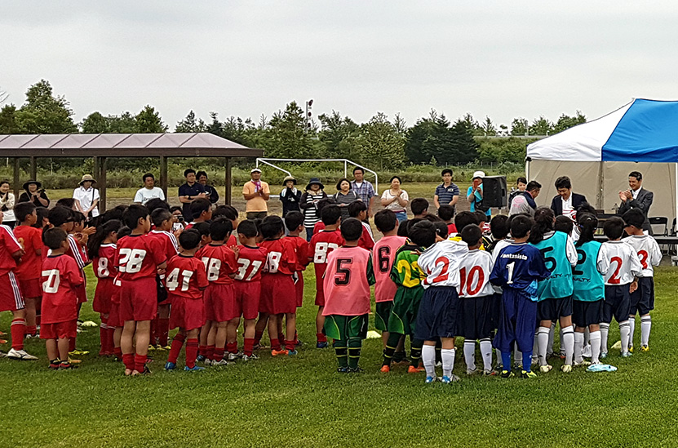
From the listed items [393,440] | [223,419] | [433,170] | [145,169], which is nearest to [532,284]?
[393,440]

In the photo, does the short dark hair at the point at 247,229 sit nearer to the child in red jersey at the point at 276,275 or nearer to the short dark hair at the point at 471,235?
the child in red jersey at the point at 276,275

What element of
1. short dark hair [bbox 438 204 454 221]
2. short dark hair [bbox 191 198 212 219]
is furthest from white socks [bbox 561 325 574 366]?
short dark hair [bbox 191 198 212 219]

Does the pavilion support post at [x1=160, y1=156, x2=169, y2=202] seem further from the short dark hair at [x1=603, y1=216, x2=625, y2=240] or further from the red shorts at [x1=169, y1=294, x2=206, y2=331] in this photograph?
the short dark hair at [x1=603, y1=216, x2=625, y2=240]

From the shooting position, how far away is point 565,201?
11.6m

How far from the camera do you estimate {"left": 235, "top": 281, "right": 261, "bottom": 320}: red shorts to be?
7.57 m

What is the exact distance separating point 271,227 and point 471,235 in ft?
7.42

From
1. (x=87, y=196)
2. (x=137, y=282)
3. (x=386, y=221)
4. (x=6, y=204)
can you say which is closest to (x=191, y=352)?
(x=137, y=282)

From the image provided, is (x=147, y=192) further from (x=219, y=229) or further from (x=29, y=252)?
(x=219, y=229)

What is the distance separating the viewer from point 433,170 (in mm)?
46938

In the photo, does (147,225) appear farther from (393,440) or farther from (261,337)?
(393,440)

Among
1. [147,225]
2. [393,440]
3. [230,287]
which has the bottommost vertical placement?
[393,440]

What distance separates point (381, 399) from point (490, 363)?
1.29 meters

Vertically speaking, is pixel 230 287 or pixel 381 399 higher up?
pixel 230 287

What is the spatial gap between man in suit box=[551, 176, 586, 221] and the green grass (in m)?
3.81
